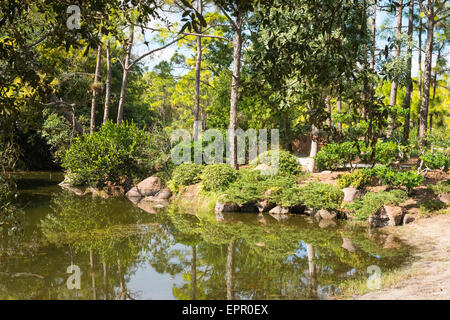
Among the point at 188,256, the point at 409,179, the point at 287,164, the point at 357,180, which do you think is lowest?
the point at 188,256

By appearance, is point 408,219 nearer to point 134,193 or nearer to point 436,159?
point 436,159

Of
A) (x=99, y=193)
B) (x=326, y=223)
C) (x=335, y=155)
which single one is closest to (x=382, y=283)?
(x=326, y=223)

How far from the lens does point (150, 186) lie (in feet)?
55.2

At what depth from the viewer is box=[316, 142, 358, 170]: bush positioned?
12.5m

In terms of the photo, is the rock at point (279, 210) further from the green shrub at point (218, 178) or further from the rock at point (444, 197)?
the rock at point (444, 197)

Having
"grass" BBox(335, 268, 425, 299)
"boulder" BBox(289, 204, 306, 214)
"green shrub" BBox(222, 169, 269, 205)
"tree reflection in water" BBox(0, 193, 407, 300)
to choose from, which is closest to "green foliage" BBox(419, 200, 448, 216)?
"tree reflection in water" BBox(0, 193, 407, 300)

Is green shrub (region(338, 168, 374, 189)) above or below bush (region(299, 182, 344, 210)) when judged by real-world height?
above

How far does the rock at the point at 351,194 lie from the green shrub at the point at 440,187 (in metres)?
2.11

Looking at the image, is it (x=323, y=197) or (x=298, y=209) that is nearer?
(x=323, y=197)

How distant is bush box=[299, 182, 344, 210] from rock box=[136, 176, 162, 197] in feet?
23.0

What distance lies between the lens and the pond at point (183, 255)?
6.21 meters

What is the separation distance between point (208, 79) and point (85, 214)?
21854mm

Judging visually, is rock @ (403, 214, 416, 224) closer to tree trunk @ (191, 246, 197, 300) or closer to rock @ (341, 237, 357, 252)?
rock @ (341, 237, 357, 252)

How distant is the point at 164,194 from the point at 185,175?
52.0 inches
